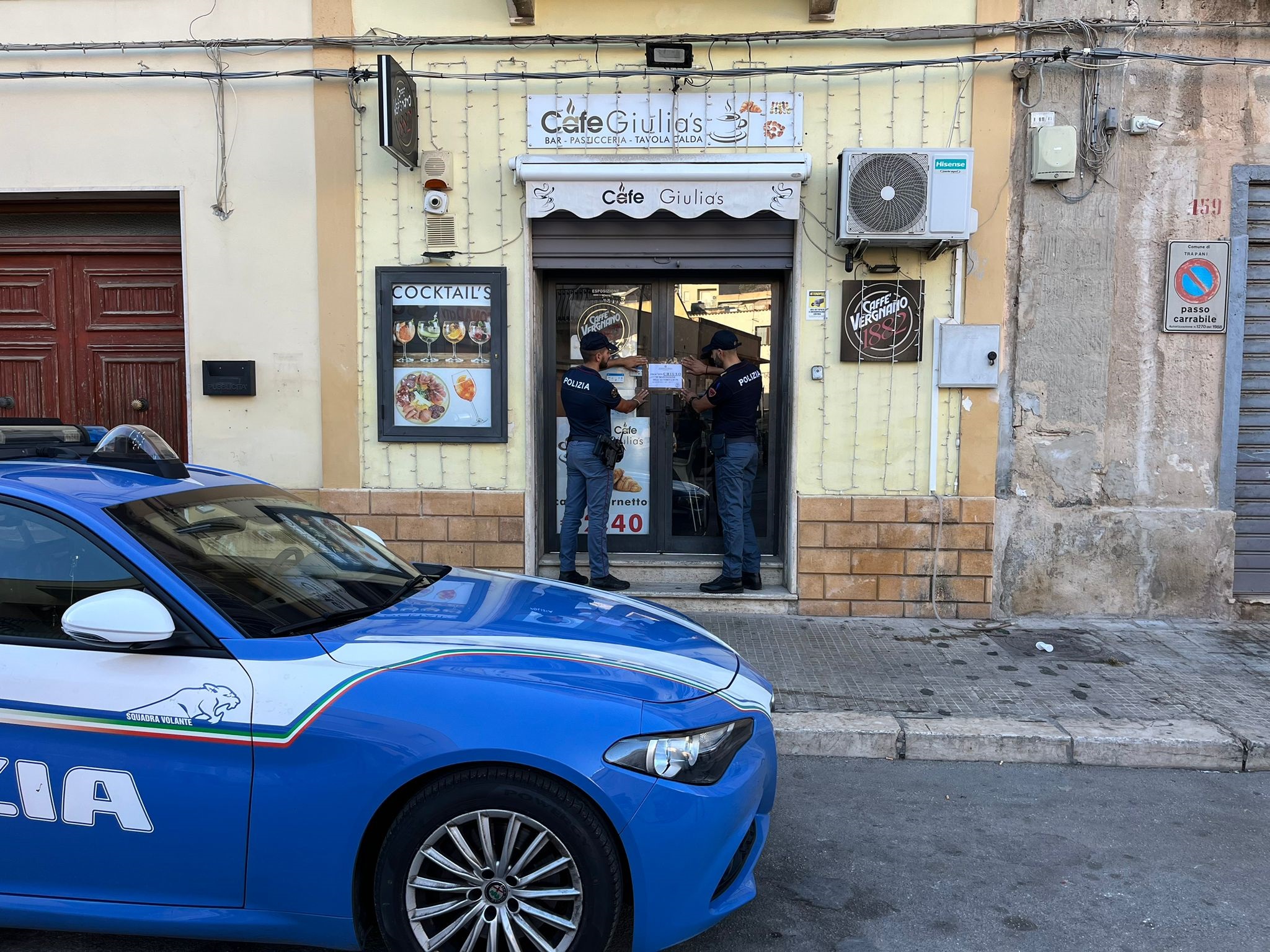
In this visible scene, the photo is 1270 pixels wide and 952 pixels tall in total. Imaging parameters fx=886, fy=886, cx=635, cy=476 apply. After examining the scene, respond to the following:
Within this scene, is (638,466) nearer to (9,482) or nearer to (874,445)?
(874,445)

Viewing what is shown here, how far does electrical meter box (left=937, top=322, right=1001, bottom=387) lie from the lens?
6.71m

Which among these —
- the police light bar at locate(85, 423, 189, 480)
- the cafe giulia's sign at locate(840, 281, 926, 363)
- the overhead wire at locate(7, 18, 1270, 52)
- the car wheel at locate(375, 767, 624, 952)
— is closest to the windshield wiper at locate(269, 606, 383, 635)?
the car wheel at locate(375, 767, 624, 952)

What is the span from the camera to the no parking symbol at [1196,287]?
664 cm

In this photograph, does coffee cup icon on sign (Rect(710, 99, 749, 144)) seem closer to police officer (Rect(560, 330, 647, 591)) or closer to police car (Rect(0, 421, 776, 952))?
police officer (Rect(560, 330, 647, 591))

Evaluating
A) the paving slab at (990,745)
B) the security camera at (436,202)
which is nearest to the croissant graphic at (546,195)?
the security camera at (436,202)

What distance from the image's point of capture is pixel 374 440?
7070 mm

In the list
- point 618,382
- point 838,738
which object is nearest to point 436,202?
point 618,382

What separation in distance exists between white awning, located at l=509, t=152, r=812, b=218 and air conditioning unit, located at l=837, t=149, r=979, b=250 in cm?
45

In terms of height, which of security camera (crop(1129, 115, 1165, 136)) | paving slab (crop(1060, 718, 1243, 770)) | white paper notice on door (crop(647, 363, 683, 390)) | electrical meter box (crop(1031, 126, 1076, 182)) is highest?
security camera (crop(1129, 115, 1165, 136))

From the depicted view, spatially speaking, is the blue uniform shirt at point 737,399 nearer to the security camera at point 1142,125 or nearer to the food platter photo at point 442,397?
the food platter photo at point 442,397

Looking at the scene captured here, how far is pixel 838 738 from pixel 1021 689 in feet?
4.55

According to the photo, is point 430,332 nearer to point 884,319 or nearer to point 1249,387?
point 884,319

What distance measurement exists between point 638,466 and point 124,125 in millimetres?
4904

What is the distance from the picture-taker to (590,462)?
22.7 feet
